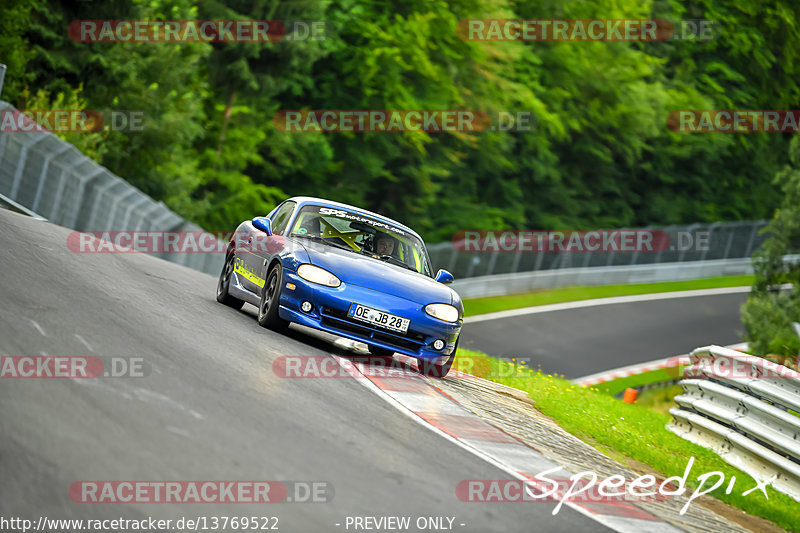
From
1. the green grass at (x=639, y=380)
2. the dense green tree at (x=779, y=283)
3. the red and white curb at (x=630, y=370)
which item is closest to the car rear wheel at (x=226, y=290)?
the dense green tree at (x=779, y=283)

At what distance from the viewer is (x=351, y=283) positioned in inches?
413

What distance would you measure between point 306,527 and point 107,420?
1456mm

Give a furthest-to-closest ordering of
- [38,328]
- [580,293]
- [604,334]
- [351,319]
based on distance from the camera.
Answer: [580,293], [604,334], [351,319], [38,328]

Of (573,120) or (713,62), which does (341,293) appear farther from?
(713,62)

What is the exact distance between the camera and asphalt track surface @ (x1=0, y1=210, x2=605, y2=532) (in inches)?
210

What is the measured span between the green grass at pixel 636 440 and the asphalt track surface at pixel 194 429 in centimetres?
292

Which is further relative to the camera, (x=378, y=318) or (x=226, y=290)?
(x=226, y=290)

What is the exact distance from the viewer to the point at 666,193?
5866cm

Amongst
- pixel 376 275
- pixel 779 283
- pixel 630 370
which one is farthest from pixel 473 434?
pixel 630 370

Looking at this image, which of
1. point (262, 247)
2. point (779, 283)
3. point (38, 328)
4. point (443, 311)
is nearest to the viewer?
point (38, 328)

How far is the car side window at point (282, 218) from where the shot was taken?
12032 millimetres

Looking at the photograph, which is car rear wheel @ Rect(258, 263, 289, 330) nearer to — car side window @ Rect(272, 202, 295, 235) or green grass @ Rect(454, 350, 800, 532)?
car side window @ Rect(272, 202, 295, 235)

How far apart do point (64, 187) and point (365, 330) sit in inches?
420

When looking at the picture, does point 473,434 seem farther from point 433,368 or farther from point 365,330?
point 433,368
